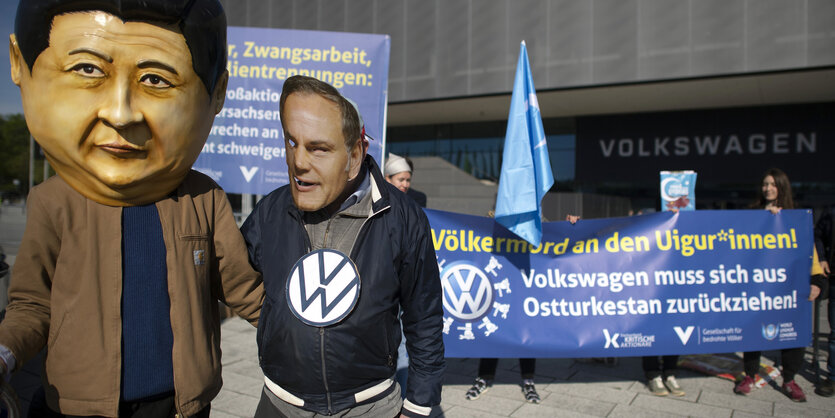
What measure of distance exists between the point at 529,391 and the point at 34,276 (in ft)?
12.2

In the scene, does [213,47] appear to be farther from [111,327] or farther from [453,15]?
[453,15]

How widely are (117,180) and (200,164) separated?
3035mm

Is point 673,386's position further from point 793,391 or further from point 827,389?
point 827,389

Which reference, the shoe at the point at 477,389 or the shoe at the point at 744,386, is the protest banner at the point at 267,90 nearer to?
the shoe at the point at 477,389

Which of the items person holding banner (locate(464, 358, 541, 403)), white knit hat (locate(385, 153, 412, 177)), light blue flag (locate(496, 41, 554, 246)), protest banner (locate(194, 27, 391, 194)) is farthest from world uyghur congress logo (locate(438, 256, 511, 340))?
protest banner (locate(194, 27, 391, 194))

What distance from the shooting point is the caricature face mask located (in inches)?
61.5

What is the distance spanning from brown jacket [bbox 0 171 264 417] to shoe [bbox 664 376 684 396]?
4.18 meters

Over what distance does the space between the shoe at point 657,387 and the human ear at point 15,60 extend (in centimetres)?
484

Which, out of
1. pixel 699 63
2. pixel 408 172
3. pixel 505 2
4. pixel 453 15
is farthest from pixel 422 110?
pixel 408 172

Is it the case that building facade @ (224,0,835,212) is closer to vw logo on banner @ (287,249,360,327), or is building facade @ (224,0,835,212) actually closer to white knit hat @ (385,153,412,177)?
white knit hat @ (385,153,412,177)

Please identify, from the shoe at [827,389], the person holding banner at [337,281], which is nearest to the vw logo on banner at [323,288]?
the person holding banner at [337,281]

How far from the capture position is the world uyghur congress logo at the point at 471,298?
4.07m

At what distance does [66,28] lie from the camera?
157cm

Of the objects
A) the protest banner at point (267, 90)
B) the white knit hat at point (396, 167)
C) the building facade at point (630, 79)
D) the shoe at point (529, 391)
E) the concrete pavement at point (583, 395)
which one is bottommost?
the concrete pavement at point (583, 395)
